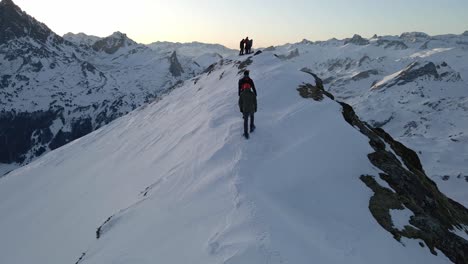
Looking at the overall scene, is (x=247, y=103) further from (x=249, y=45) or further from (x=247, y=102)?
(x=249, y=45)

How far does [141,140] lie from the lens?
35125 mm

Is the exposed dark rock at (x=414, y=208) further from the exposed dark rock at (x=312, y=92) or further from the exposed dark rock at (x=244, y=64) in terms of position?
the exposed dark rock at (x=244, y=64)

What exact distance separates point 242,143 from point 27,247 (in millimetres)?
14349

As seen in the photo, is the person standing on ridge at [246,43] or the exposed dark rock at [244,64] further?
the person standing on ridge at [246,43]

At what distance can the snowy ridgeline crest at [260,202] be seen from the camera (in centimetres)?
1259

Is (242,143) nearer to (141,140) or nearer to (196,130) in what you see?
(196,130)

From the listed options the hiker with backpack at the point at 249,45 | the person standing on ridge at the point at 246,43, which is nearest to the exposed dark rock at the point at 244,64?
the person standing on ridge at the point at 246,43

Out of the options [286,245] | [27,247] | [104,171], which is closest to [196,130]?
[104,171]

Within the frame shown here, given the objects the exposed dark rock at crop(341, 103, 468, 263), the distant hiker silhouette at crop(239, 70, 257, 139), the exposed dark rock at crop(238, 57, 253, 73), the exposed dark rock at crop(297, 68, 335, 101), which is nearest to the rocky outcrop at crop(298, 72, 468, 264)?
the exposed dark rock at crop(341, 103, 468, 263)

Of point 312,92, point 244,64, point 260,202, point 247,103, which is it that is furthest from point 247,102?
point 244,64

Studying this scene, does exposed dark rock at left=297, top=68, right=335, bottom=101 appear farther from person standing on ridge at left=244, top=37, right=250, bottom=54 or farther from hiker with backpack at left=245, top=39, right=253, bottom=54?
hiker with backpack at left=245, top=39, right=253, bottom=54

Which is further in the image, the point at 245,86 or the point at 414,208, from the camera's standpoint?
the point at 245,86

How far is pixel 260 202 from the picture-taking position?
1392cm

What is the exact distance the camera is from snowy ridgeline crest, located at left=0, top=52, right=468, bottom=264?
12.6 m
